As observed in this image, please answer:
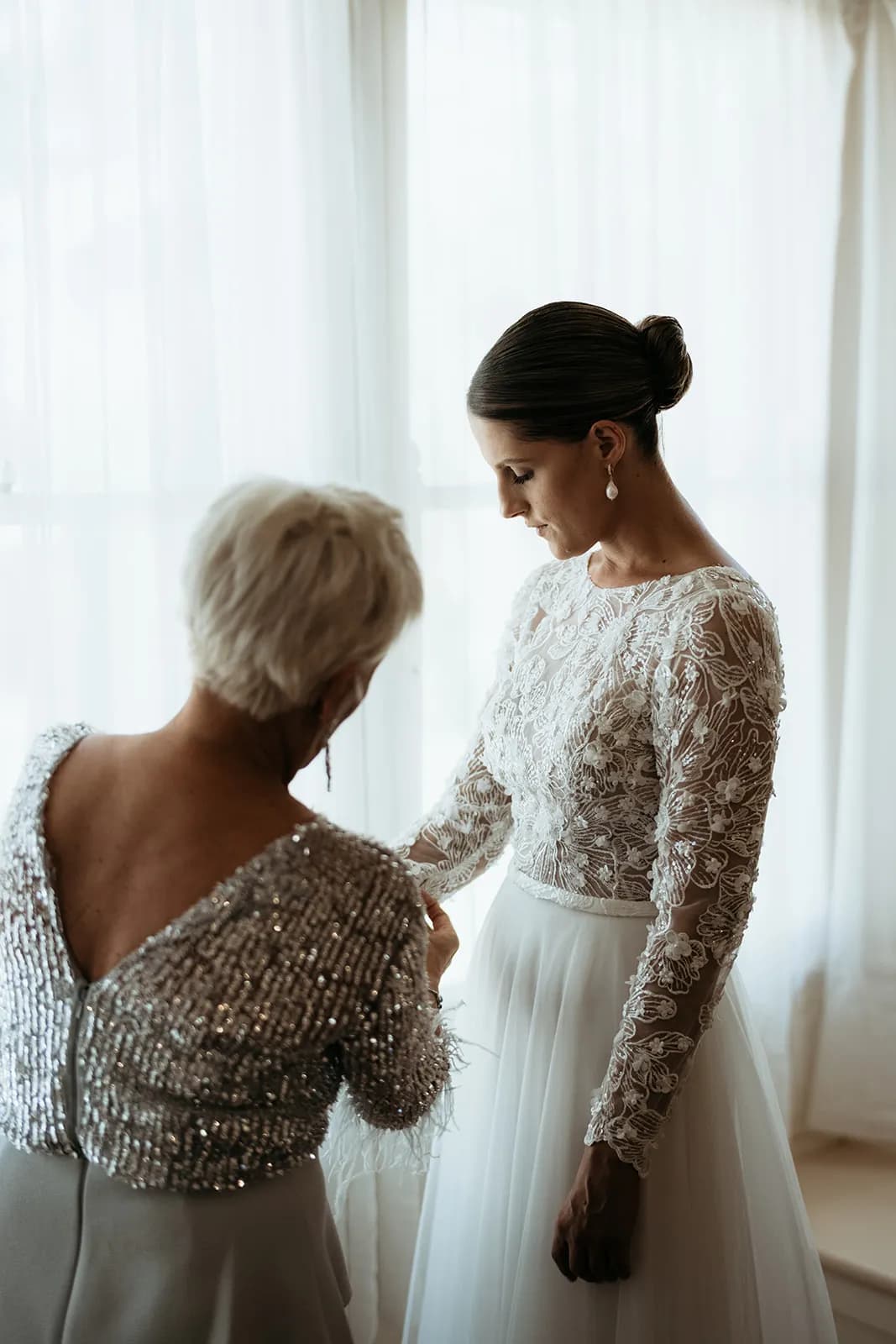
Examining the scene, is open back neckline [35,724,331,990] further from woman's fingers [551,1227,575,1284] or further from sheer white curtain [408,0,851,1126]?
sheer white curtain [408,0,851,1126]

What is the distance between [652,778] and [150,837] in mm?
622

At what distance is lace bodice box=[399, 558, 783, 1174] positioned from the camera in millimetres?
1296

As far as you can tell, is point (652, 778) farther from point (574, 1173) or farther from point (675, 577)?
point (574, 1173)

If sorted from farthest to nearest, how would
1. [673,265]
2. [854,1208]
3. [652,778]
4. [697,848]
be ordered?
[854,1208] → [673,265] → [652,778] → [697,848]

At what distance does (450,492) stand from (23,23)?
2.97 feet

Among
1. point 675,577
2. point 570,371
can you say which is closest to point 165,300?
point 570,371

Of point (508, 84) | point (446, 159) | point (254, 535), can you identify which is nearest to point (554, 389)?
point (254, 535)

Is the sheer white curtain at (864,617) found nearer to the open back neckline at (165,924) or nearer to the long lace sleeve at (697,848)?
the long lace sleeve at (697,848)

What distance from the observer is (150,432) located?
1.64 meters

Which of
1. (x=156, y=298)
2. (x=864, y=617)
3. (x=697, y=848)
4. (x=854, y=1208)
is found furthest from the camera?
(x=864, y=617)

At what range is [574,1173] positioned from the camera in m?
1.45

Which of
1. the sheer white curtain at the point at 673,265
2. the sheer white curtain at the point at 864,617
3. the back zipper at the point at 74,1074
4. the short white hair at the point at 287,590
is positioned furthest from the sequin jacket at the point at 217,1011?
the sheer white curtain at the point at 864,617

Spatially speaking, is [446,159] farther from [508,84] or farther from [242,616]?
[242,616]

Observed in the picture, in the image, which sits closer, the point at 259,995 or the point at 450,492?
the point at 259,995
